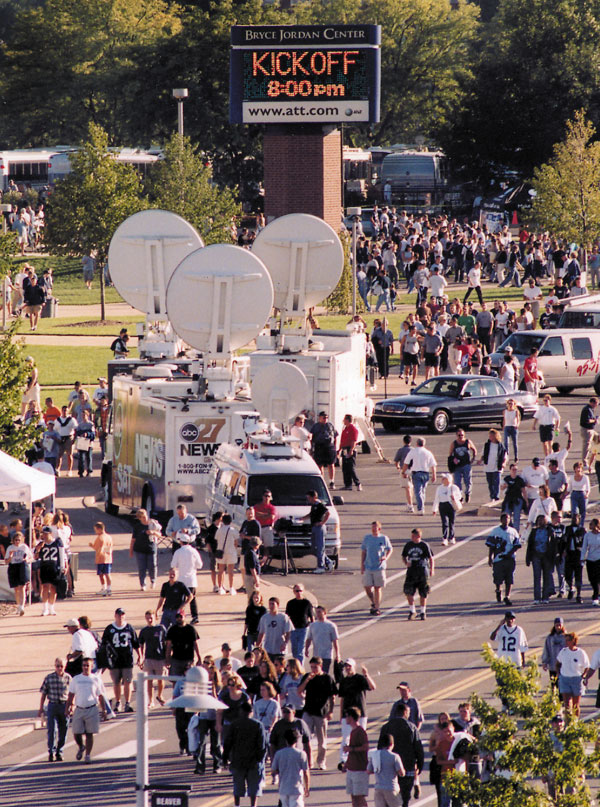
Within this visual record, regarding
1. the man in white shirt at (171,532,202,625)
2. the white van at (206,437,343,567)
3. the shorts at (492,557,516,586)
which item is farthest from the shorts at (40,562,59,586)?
the shorts at (492,557,516,586)

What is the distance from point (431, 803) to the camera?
17.2 meters

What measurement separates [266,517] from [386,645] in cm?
410

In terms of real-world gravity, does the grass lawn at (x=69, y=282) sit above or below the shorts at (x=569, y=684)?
above

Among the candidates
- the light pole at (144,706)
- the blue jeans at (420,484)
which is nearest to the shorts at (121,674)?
the light pole at (144,706)

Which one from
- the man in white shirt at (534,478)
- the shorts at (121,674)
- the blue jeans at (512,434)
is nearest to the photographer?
the shorts at (121,674)

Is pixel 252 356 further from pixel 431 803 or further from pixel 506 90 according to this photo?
pixel 506 90

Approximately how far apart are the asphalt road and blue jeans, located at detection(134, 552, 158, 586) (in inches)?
94.5

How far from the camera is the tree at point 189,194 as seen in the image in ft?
184

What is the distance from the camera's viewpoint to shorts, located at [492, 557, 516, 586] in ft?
81.0

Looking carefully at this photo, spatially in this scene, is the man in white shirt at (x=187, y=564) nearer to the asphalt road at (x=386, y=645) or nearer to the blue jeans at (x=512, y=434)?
the asphalt road at (x=386, y=645)

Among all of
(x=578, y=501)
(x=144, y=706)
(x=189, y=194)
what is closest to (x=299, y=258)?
(x=578, y=501)

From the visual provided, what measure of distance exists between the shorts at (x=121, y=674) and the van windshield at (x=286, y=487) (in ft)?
21.7

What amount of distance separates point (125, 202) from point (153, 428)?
92.1ft

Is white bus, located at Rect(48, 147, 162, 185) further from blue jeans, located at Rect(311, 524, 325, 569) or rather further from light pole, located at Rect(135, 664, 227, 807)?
light pole, located at Rect(135, 664, 227, 807)
